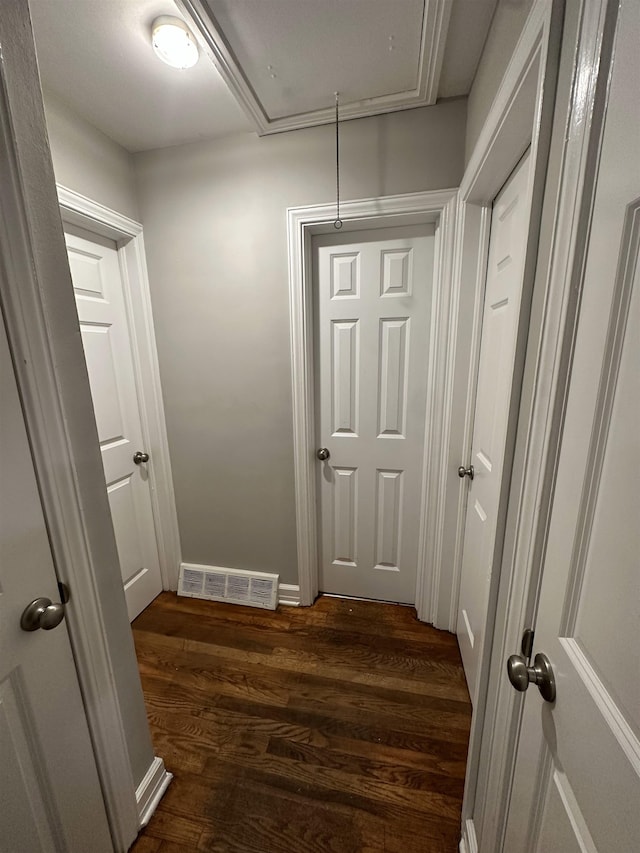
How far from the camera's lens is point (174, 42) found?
40.9 inches

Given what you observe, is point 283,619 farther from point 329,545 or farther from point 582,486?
point 582,486

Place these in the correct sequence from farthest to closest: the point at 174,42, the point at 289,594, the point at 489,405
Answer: the point at 289,594 < the point at 489,405 < the point at 174,42

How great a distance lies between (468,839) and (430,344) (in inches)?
65.5

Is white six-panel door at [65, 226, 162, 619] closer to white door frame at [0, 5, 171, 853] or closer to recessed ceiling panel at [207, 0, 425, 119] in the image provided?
white door frame at [0, 5, 171, 853]

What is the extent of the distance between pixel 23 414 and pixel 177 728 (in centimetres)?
137

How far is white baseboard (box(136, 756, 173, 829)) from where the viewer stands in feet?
3.37

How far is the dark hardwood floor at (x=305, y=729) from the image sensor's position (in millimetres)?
1011

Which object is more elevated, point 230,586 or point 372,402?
point 372,402

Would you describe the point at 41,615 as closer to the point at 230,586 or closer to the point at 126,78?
the point at 230,586

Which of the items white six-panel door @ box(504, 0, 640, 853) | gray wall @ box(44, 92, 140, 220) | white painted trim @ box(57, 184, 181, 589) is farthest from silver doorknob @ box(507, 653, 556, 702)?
gray wall @ box(44, 92, 140, 220)

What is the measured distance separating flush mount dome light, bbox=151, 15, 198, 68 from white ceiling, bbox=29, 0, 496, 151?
23mm

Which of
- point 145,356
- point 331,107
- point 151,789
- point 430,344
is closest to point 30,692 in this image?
point 151,789

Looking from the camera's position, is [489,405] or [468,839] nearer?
[468,839]

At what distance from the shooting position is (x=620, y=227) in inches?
16.2
